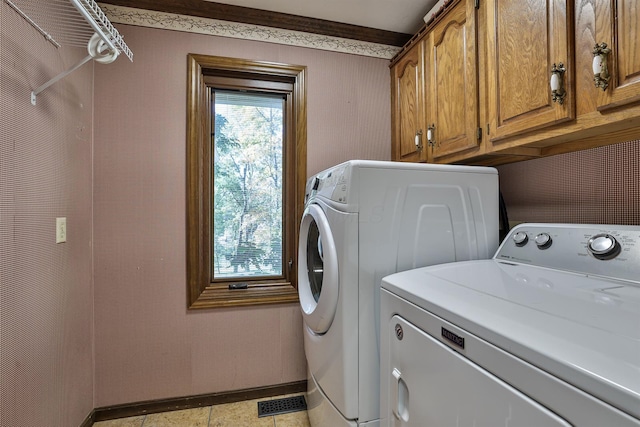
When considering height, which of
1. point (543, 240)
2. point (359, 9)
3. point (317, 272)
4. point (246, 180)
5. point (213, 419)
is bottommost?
point (213, 419)

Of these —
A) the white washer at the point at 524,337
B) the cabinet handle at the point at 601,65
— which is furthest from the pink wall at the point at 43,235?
the cabinet handle at the point at 601,65

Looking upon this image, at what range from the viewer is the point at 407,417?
779mm

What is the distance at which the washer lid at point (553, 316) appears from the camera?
410 millimetres

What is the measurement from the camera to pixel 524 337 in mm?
510

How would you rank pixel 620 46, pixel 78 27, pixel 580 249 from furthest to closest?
pixel 78 27
pixel 580 249
pixel 620 46

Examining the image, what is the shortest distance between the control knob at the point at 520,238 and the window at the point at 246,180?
1197 millimetres

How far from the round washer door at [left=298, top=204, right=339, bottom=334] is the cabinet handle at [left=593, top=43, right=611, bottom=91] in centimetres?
93

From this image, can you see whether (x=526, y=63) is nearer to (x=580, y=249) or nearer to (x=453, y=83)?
(x=453, y=83)

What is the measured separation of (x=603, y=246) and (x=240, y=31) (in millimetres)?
2072

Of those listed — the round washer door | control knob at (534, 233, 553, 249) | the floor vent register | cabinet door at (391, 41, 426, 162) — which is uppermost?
cabinet door at (391, 41, 426, 162)

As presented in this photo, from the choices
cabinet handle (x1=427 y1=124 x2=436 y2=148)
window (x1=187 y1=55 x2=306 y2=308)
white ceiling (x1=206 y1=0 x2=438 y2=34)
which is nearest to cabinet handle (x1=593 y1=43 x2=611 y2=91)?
cabinet handle (x1=427 y1=124 x2=436 y2=148)

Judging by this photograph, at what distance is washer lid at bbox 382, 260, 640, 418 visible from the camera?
410mm

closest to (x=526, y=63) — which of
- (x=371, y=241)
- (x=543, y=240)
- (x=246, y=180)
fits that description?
(x=543, y=240)

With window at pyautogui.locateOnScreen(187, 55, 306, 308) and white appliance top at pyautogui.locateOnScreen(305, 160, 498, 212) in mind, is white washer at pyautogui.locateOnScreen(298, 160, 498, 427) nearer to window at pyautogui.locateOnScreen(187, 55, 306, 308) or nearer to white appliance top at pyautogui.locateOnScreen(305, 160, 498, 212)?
white appliance top at pyautogui.locateOnScreen(305, 160, 498, 212)
